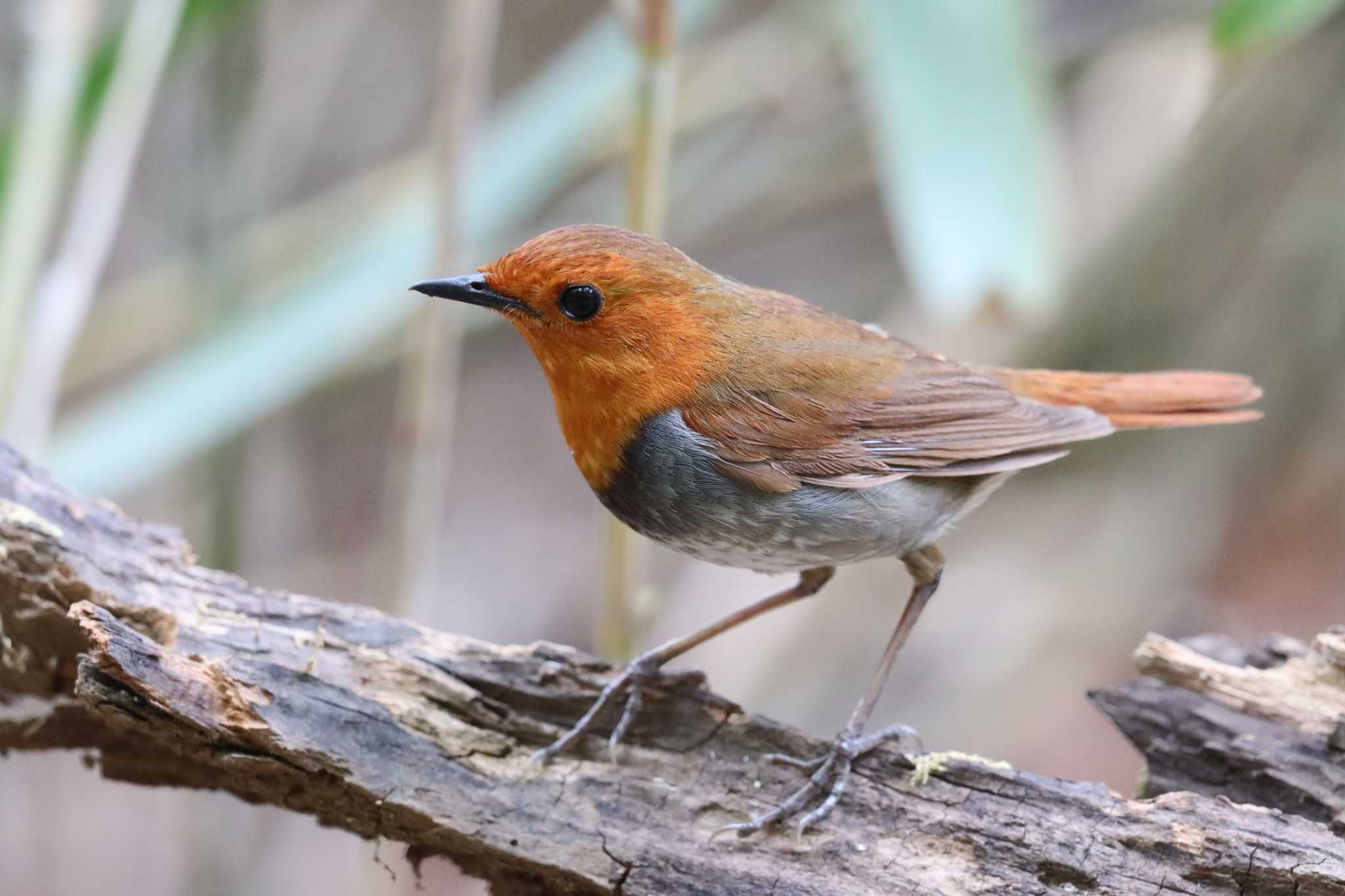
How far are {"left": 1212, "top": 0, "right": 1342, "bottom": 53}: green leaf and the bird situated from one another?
1063 mm

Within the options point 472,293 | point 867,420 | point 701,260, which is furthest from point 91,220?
point 701,260

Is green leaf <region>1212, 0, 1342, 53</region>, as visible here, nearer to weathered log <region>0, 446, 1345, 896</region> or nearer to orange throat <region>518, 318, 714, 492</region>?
orange throat <region>518, 318, 714, 492</region>

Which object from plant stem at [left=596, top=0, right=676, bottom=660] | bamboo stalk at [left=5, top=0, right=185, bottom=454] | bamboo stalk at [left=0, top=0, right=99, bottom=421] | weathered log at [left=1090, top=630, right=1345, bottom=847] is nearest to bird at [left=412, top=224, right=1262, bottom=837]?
plant stem at [left=596, top=0, right=676, bottom=660]

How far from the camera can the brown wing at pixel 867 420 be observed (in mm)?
2719

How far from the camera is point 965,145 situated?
10.2 feet

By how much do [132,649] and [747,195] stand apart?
3.73 m

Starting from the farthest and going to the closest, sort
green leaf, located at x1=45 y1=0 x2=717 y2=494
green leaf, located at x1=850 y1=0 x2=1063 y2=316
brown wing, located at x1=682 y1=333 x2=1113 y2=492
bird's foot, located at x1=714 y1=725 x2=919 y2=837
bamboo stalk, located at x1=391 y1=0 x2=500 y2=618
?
1. green leaf, located at x1=45 y1=0 x2=717 y2=494
2. bamboo stalk, located at x1=391 y1=0 x2=500 y2=618
3. green leaf, located at x1=850 y1=0 x2=1063 y2=316
4. brown wing, located at x1=682 y1=333 x2=1113 y2=492
5. bird's foot, located at x1=714 y1=725 x2=919 y2=837

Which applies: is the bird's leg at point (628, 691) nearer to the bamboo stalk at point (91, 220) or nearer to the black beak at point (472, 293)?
the black beak at point (472, 293)

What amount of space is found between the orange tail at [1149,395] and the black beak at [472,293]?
1.32 meters

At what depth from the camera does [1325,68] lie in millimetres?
4969

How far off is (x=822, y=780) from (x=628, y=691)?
1.55 feet

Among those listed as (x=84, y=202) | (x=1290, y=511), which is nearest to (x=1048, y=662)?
(x=1290, y=511)

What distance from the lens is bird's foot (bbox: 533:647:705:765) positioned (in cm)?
267

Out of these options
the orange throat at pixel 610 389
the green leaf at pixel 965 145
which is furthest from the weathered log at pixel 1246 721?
the orange throat at pixel 610 389
